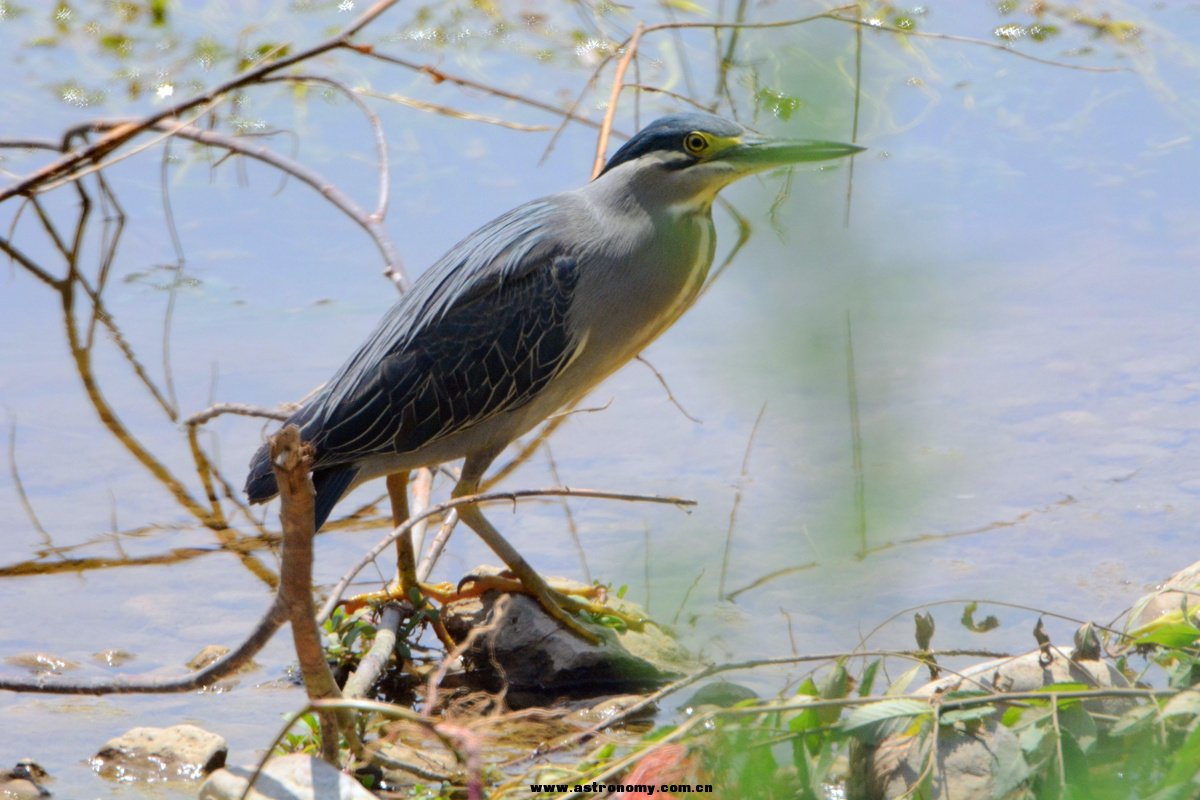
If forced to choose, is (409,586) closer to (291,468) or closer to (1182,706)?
(291,468)

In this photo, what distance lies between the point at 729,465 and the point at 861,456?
409cm

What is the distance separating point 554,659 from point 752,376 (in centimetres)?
334

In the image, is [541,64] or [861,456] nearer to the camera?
[861,456]

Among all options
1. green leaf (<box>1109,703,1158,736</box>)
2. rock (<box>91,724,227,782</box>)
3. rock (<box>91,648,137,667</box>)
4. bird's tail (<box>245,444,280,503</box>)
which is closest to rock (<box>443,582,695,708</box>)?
bird's tail (<box>245,444,280,503</box>)

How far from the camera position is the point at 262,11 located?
8.84 metres

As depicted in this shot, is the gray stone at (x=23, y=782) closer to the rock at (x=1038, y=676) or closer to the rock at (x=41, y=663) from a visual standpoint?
the rock at (x=41, y=663)

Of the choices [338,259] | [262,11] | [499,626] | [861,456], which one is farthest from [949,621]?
[262,11]

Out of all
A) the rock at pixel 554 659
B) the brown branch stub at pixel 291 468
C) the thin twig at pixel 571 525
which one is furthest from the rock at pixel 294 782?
the thin twig at pixel 571 525

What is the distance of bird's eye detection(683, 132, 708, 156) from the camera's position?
4116 millimetres

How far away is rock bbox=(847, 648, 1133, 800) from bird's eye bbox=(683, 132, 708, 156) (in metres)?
1.78

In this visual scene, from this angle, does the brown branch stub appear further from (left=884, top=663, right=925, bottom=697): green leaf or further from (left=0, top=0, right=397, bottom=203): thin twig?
(left=0, top=0, right=397, bottom=203): thin twig

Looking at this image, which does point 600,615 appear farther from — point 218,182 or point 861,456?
point 218,182

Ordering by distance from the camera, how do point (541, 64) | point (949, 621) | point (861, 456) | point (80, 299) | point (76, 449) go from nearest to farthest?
point (861, 456) < point (949, 621) < point (76, 449) < point (80, 299) < point (541, 64)

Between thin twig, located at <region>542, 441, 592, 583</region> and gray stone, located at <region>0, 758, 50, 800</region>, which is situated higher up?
thin twig, located at <region>542, 441, 592, 583</region>
